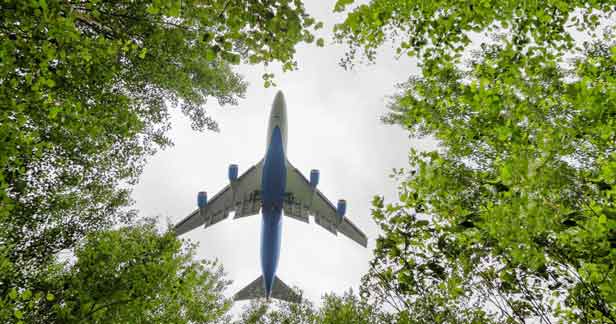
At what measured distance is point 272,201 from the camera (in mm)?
20906

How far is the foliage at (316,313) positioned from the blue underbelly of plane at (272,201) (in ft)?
14.6

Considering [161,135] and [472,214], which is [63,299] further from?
[472,214]

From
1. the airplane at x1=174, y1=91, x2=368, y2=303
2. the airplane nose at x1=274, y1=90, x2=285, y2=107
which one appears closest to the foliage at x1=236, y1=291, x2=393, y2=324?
the airplane at x1=174, y1=91, x2=368, y2=303

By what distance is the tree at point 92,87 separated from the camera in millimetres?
2740

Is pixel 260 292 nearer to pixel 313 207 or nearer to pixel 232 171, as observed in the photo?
pixel 313 207

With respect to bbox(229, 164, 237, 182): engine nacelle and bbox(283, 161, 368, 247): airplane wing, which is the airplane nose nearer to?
bbox(283, 161, 368, 247): airplane wing

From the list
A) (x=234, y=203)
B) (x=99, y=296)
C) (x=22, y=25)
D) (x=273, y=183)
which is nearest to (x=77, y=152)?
(x=99, y=296)

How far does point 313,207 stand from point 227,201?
22.3ft

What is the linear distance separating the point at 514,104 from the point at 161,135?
9.46 meters

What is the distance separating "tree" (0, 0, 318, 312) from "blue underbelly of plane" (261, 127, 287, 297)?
7388 millimetres

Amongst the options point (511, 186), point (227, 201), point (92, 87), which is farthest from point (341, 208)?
point (511, 186)

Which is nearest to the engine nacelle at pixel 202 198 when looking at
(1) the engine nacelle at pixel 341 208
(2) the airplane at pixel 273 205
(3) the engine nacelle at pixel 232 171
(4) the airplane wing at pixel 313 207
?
(2) the airplane at pixel 273 205

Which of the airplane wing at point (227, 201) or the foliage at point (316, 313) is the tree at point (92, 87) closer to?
the foliage at point (316, 313)

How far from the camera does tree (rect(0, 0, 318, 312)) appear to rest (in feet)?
8.99
